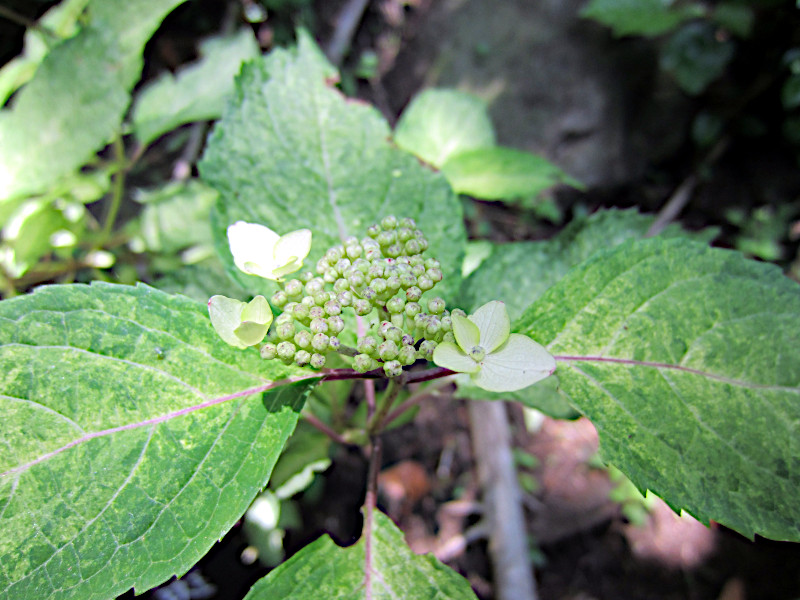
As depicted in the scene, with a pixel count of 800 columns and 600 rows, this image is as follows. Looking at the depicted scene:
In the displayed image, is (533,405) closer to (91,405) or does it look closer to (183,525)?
(183,525)

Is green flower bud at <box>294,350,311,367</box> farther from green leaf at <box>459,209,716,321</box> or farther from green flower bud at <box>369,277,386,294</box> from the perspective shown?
green leaf at <box>459,209,716,321</box>

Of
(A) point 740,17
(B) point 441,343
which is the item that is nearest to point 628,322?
(B) point 441,343

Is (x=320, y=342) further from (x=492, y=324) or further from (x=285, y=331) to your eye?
(x=492, y=324)

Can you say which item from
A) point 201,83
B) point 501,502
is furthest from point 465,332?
point 201,83

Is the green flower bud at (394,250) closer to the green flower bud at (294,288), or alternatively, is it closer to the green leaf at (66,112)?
the green flower bud at (294,288)

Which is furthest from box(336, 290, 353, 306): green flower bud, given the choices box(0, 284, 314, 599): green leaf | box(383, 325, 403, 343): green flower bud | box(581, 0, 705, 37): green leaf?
box(581, 0, 705, 37): green leaf
